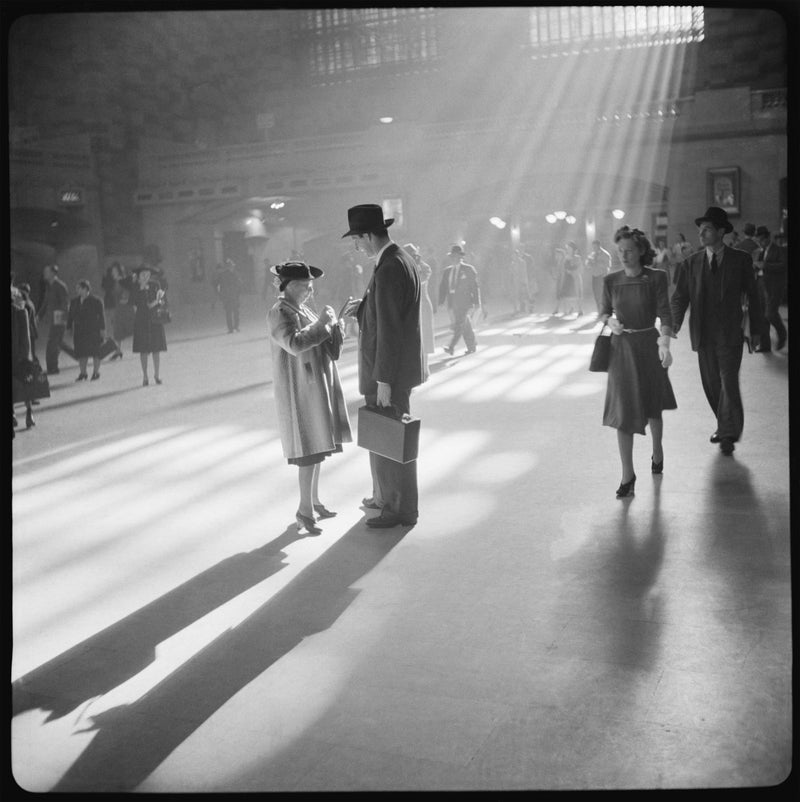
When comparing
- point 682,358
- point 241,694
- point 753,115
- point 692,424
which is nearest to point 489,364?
point 682,358

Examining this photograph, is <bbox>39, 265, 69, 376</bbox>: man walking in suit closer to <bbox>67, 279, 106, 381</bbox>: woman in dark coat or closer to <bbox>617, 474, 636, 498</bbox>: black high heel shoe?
<bbox>67, 279, 106, 381</bbox>: woman in dark coat

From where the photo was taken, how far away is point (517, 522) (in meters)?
4.47

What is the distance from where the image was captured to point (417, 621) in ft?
10.8

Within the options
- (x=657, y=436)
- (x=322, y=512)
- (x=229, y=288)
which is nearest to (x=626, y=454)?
(x=657, y=436)

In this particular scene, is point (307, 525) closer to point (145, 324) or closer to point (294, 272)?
point (294, 272)

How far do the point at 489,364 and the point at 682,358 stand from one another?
6.80 feet

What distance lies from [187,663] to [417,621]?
79 cm

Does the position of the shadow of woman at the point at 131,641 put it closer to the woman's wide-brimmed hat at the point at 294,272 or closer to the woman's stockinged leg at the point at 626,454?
the woman's wide-brimmed hat at the point at 294,272

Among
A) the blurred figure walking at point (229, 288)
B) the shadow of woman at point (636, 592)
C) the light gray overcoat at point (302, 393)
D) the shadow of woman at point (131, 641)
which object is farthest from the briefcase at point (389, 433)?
the blurred figure walking at point (229, 288)

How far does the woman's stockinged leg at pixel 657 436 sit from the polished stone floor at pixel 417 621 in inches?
4.8

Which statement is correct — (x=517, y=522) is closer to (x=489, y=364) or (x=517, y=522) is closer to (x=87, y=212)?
(x=489, y=364)

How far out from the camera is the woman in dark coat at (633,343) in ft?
A: 15.9

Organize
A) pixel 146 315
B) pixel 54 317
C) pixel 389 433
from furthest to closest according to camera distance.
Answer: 1. pixel 54 317
2. pixel 146 315
3. pixel 389 433

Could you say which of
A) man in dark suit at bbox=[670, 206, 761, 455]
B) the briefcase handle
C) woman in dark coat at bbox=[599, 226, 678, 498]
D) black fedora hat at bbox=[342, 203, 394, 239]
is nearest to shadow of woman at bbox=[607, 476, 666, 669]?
woman in dark coat at bbox=[599, 226, 678, 498]
